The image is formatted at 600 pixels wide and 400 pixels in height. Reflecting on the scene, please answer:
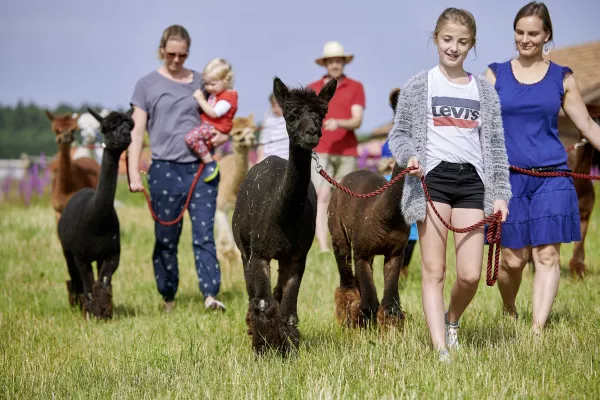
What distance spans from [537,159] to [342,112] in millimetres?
5383

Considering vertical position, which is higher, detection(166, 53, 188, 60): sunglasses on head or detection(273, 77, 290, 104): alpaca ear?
detection(166, 53, 188, 60): sunglasses on head

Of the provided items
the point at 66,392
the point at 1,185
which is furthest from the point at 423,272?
the point at 1,185

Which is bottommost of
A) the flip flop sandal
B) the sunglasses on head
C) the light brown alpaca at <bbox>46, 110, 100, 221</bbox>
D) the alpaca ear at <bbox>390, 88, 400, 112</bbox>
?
the flip flop sandal

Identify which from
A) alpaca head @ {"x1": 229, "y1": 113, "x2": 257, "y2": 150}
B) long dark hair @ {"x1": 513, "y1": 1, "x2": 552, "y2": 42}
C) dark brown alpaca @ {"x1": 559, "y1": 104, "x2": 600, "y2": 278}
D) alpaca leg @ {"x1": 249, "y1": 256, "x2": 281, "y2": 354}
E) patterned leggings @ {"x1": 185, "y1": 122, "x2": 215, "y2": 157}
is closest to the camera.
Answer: alpaca leg @ {"x1": 249, "y1": 256, "x2": 281, "y2": 354}

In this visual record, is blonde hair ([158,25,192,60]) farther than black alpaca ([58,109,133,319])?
Yes

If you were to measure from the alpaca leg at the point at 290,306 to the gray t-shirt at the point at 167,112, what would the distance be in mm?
2883

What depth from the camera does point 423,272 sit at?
17.5 ft

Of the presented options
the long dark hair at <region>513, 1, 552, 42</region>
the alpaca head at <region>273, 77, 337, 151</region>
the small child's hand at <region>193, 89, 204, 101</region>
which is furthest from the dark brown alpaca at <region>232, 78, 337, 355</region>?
the small child's hand at <region>193, 89, 204, 101</region>

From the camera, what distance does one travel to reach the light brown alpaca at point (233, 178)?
38.9 ft

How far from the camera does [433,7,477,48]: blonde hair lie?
5.13 m

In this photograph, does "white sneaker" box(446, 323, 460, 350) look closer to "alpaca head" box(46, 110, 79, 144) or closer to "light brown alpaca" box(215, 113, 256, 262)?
"light brown alpaca" box(215, 113, 256, 262)

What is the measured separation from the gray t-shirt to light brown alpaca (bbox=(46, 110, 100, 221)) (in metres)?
4.01

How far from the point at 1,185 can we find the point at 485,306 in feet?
57.0

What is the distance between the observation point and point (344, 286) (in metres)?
6.84
